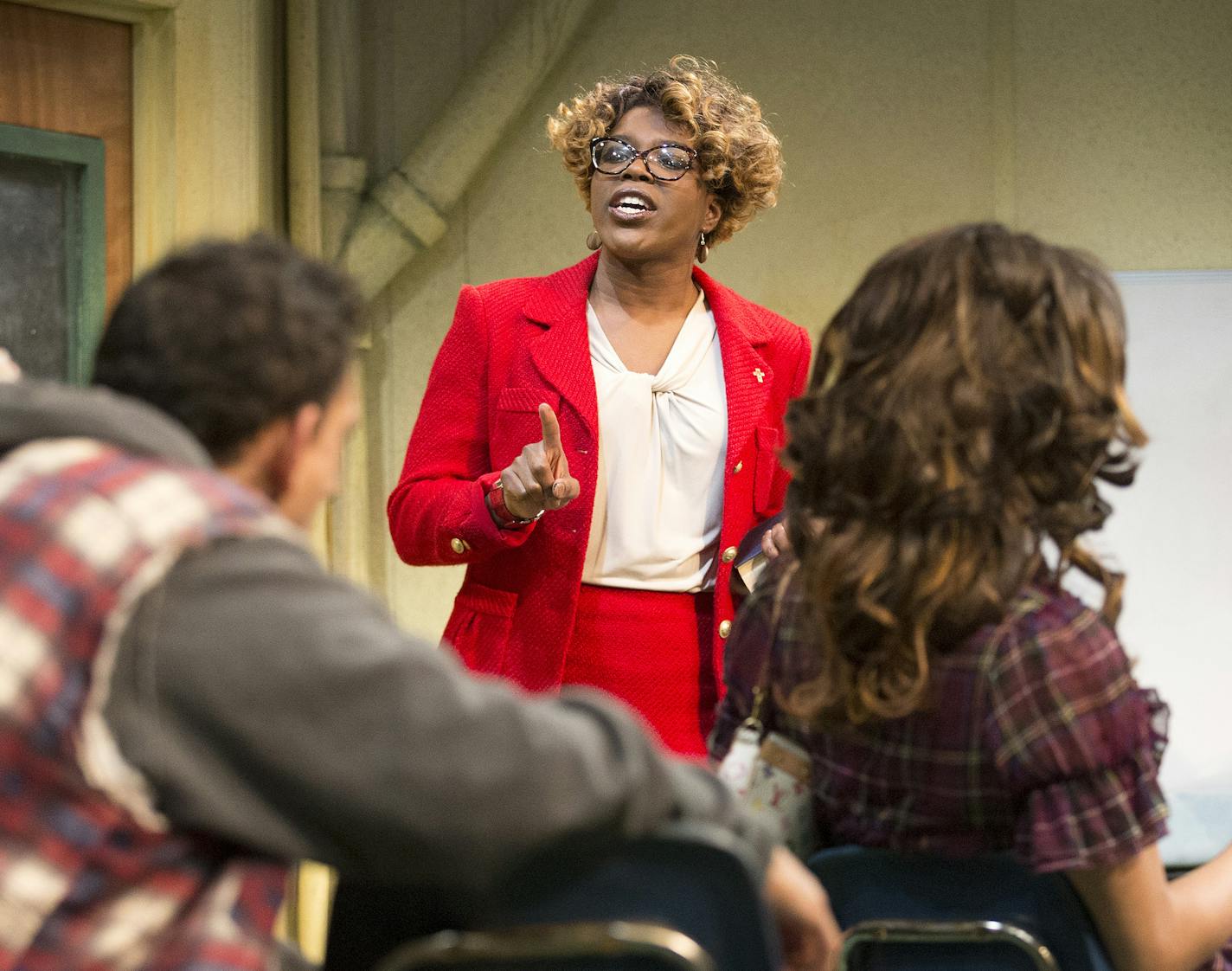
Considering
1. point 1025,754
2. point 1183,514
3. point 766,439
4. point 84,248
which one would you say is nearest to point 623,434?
point 766,439

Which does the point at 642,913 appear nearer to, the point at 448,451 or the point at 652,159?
the point at 448,451

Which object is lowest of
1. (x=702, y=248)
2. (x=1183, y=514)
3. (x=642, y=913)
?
(x=642, y=913)

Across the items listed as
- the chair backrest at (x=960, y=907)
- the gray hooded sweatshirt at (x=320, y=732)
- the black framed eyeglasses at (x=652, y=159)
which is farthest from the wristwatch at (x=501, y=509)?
the gray hooded sweatshirt at (x=320, y=732)

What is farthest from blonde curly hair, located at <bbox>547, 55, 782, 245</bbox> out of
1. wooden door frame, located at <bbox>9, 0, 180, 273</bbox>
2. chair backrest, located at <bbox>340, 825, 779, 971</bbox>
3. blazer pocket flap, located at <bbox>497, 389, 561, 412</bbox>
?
chair backrest, located at <bbox>340, 825, 779, 971</bbox>

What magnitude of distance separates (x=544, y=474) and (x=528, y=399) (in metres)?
0.34

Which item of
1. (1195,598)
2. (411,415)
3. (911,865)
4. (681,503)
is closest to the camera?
(911,865)

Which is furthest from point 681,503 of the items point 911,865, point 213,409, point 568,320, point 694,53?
point 694,53

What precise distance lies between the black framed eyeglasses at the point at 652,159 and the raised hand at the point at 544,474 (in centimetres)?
56

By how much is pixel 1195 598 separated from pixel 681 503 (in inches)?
66.4

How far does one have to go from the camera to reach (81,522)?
1049 mm

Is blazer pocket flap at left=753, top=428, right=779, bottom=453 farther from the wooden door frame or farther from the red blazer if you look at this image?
the wooden door frame

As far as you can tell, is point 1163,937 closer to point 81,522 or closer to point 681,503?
point 81,522

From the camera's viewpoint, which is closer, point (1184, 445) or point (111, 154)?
point (111, 154)

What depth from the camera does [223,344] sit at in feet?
3.85
